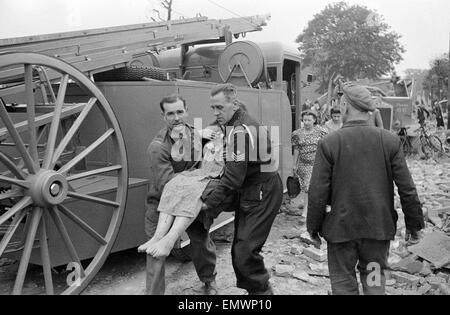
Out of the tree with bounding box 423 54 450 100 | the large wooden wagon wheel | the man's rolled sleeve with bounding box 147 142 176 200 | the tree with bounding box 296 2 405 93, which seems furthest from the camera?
the tree with bounding box 296 2 405 93

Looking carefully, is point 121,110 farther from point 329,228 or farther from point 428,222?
point 428,222

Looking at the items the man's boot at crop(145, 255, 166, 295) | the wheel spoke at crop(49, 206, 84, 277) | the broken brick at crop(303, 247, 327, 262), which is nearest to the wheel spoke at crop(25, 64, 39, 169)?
the wheel spoke at crop(49, 206, 84, 277)

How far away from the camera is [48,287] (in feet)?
10.8

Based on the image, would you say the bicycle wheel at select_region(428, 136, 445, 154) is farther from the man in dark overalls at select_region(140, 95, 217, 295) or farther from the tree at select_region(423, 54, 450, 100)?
the man in dark overalls at select_region(140, 95, 217, 295)

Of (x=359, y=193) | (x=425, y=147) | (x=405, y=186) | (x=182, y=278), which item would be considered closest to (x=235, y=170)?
(x=359, y=193)

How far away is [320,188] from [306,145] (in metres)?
3.12

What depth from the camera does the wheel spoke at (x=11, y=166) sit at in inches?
118

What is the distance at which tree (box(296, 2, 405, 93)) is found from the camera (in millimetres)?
35656

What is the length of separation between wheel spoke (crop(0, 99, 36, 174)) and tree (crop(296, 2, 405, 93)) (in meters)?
33.0

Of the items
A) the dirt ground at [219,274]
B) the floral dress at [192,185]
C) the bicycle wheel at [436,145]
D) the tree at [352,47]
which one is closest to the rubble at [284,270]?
the dirt ground at [219,274]

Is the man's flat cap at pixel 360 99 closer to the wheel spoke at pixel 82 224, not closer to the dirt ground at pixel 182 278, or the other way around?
the dirt ground at pixel 182 278

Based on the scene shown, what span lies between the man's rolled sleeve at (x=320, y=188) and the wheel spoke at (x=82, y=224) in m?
1.73

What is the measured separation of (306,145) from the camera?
593 centimetres

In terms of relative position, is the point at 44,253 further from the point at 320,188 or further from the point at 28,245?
the point at 320,188
